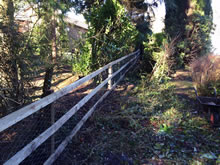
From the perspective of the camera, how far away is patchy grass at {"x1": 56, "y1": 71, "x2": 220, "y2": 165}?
3.12m

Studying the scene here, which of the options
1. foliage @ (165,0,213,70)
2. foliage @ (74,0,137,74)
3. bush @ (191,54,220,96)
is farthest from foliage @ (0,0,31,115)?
foliage @ (165,0,213,70)

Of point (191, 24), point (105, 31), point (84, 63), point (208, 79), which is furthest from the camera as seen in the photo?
point (191, 24)

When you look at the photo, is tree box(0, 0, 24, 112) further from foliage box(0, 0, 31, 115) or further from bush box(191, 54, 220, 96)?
bush box(191, 54, 220, 96)

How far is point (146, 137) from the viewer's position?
12.5 ft

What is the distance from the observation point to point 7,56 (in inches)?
133

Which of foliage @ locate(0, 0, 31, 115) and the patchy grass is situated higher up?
foliage @ locate(0, 0, 31, 115)

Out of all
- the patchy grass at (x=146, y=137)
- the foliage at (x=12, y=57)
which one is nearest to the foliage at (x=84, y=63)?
the patchy grass at (x=146, y=137)

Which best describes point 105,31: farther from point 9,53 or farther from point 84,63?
point 9,53

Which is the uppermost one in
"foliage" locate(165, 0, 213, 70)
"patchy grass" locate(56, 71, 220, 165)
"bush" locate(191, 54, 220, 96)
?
"foliage" locate(165, 0, 213, 70)

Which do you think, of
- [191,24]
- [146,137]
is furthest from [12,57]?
[191,24]

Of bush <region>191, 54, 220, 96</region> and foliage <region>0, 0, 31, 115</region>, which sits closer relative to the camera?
foliage <region>0, 0, 31, 115</region>

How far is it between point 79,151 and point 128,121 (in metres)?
1.47

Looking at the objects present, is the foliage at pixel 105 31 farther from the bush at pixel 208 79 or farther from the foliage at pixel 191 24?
the foliage at pixel 191 24

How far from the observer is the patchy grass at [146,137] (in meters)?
3.12
